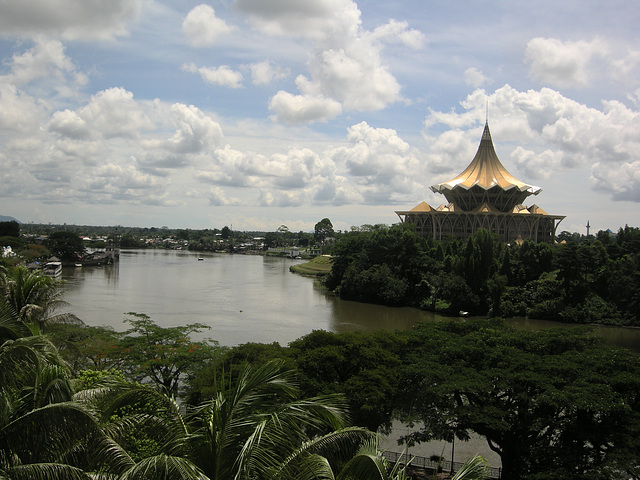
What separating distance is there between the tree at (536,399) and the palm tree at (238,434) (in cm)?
601

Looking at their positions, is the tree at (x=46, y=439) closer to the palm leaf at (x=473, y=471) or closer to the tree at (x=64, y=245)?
the palm leaf at (x=473, y=471)

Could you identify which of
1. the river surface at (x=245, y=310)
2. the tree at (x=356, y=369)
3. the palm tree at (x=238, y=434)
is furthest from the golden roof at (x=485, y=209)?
the palm tree at (x=238, y=434)

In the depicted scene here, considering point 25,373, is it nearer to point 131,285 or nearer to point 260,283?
point 131,285

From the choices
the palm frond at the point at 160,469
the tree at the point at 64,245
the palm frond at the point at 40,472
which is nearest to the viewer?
the palm frond at the point at 160,469

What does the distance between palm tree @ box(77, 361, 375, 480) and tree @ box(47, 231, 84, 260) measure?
67985 millimetres

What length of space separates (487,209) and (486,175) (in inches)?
168

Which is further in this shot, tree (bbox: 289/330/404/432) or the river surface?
the river surface

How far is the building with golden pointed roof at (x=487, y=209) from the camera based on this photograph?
60.2 meters

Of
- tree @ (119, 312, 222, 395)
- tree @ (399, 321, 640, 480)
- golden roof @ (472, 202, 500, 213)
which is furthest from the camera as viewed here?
golden roof @ (472, 202, 500, 213)

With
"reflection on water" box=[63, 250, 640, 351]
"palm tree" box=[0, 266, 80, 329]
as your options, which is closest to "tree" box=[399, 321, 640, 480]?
"palm tree" box=[0, 266, 80, 329]

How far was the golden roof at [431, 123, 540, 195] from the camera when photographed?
2375 inches

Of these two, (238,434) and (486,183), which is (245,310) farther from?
(486,183)

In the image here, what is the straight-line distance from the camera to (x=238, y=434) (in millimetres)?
4246

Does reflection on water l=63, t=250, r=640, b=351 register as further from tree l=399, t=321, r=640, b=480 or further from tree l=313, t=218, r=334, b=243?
tree l=313, t=218, r=334, b=243
